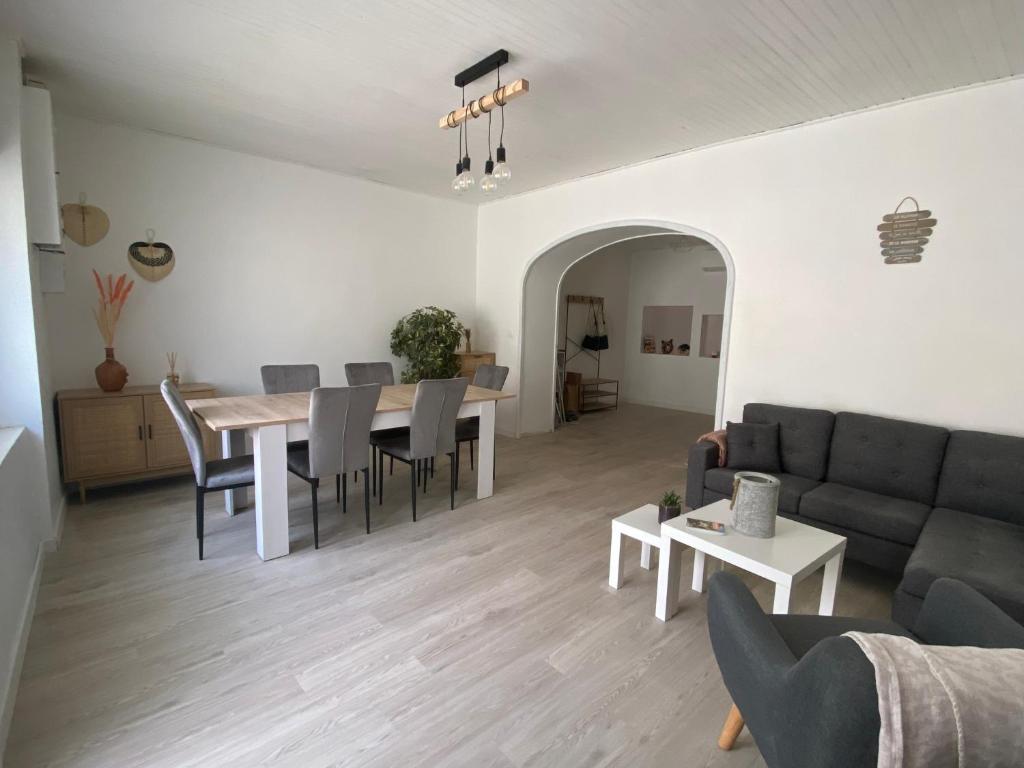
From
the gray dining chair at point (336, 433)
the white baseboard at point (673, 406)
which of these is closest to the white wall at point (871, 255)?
the gray dining chair at point (336, 433)

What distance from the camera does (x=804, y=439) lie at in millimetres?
3393

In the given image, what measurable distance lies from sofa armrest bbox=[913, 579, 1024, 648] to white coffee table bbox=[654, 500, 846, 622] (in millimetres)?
483

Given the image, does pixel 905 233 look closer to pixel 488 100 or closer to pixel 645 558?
pixel 645 558

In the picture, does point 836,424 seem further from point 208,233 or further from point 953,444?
point 208,233

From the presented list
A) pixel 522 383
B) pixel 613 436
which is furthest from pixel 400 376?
pixel 613 436

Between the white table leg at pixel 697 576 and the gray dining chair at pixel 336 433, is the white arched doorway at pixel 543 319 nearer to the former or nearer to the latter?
the gray dining chair at pixel 336 433

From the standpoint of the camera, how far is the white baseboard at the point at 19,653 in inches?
64.8

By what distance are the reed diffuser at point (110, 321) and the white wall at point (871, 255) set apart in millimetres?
4546

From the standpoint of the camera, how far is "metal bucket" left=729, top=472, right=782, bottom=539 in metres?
2.24

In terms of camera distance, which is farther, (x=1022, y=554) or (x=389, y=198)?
(x=389, y=198)

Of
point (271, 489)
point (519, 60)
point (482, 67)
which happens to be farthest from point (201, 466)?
point (519, 60)

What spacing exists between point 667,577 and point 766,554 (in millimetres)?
490

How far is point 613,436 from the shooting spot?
6281 mm

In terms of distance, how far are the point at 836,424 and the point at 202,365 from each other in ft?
17.0
